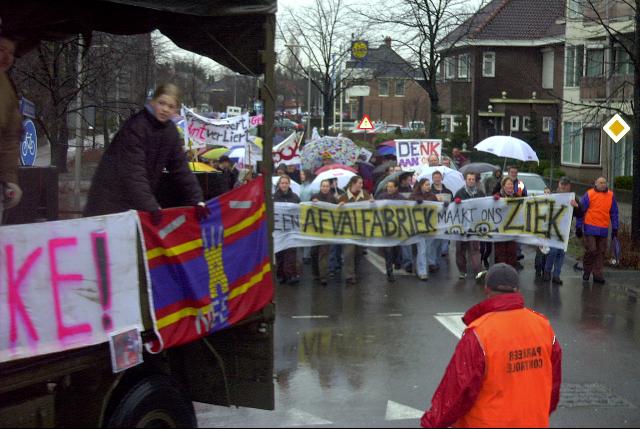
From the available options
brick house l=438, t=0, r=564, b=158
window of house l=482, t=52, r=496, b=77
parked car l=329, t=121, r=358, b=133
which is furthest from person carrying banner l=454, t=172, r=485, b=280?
parked car l=329, t=121, r=358, b=133

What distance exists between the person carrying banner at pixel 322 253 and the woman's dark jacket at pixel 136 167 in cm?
911

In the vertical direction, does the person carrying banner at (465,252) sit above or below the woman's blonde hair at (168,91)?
below

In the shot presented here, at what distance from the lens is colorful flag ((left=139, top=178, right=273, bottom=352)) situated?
509 cm

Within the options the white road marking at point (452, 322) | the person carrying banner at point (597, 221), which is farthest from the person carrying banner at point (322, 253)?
the person carrying banner at point (597, 221)

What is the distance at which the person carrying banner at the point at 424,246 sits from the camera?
50.0 feet

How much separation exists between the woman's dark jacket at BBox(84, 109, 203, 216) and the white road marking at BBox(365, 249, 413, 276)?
1044 centimetres

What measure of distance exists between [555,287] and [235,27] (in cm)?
1002

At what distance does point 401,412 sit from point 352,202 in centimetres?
761

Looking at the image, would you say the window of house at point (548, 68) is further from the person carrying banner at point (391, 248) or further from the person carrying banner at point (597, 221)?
the person carrying banner at point (597, 221)

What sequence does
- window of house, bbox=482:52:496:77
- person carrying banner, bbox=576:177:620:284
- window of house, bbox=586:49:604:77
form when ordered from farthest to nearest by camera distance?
window of house, bbox=482:52:496:77
window of house, bbox=586:49:604:77
person carrying banner, bbox=576:177:620:284

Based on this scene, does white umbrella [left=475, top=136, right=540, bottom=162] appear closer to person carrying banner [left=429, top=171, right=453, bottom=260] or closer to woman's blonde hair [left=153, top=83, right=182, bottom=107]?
person carrying banner [left=429, top=171, right=453, bottom=260]

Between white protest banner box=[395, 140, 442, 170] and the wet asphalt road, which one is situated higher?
white protest banner box=[395, 140, 442, 170]

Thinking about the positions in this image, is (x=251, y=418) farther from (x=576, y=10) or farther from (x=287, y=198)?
(x=576, y=10)

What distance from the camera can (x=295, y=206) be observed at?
49.4 feet
